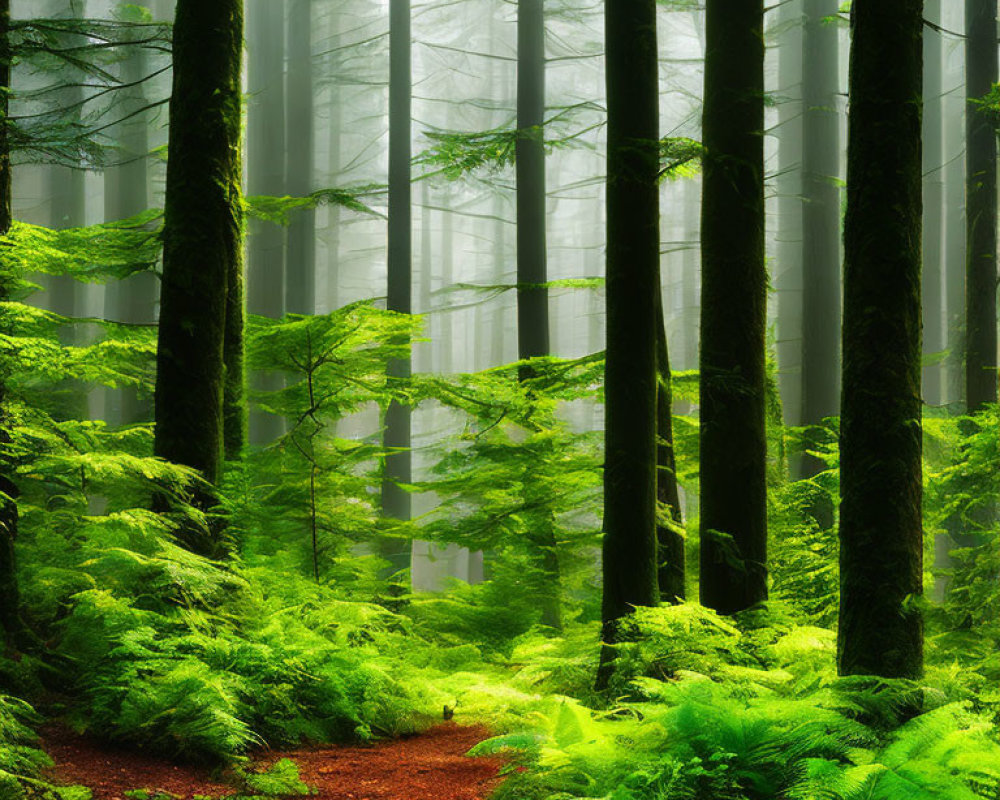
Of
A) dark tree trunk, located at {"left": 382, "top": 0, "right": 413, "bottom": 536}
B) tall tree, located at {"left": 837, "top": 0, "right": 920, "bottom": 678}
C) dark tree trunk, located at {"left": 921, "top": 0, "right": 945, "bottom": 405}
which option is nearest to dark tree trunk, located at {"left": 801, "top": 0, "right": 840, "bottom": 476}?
dark tree trunk, located at {"left": 921, "top": 0, "right": 945, "bottom": 405}

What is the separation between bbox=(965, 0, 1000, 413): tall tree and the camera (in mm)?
13484

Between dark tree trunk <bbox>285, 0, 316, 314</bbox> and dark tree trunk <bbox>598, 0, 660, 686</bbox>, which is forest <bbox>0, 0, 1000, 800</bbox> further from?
dark tree trunk <bbox>285, 0, 316, 314</bbox>

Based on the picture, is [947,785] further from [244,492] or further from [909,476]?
[244,492]

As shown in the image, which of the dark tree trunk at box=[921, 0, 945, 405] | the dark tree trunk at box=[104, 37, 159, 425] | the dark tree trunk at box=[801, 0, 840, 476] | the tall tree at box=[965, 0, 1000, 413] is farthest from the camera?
the dark tree trunk at box=[921, 0, 945, 405]

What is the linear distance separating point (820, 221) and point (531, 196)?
21.0 feet

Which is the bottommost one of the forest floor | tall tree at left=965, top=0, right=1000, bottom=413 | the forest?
the forest floor

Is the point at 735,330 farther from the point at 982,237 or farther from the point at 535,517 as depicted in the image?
the point at 982,237

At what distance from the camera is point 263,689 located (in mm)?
5391

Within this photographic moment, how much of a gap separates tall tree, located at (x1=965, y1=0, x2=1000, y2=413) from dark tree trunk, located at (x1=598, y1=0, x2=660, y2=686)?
9.32 metres

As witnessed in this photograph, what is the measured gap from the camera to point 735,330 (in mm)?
7688

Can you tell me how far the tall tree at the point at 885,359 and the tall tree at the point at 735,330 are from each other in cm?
278

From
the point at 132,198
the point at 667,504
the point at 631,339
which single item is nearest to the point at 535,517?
the point at 667,504

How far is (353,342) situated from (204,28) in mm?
3599

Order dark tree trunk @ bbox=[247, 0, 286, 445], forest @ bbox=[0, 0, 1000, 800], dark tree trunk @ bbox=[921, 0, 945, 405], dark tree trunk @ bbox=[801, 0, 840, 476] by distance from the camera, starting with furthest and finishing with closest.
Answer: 1. dark tree trunk @ bbox=[921, 0, 945, 405]
2. dark tree trunk @ bbox=[247, 0, 286, 445]
3. dark tree trunk @ bbox=[801, 0, 840, 476]
4. forest @ bbox=[0, 0, 1000, 800]
